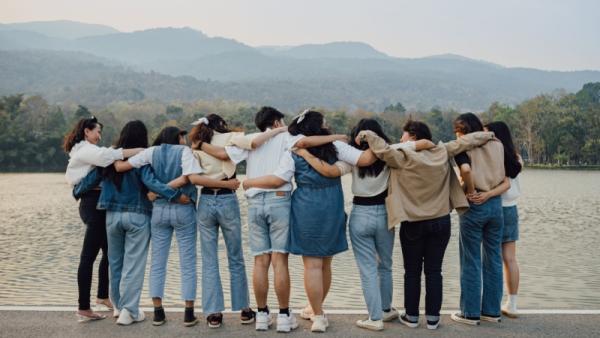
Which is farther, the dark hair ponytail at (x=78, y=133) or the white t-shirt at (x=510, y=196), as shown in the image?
the white t-shirt at (x=510, y=196)

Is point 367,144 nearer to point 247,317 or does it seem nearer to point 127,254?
point 247,317

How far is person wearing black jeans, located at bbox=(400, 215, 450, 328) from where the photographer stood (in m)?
4.38

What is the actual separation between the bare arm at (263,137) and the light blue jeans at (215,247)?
437mm

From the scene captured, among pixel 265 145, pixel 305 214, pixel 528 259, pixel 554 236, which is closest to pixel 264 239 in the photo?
pixel 305 214

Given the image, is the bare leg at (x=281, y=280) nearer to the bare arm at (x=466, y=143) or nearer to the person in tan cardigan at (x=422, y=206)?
the person in tan cardigan at (x=422, y=206)

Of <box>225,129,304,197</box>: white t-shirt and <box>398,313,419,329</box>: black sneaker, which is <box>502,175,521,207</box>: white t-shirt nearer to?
<box>398,313,419,329</box>: black sneaker

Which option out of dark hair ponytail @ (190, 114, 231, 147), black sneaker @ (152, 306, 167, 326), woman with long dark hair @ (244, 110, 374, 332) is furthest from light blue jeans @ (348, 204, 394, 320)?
black sneaker @ (152, 306, 167, 326)

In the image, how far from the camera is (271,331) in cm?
427

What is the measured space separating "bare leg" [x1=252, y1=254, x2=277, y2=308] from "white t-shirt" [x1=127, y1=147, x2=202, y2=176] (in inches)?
31.1

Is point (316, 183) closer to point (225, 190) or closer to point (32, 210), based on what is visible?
point (225, 190)

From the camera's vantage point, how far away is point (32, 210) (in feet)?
61.5

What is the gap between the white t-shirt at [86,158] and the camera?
14.8 feet

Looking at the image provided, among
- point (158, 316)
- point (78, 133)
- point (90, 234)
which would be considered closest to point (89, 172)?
point (78, 133)

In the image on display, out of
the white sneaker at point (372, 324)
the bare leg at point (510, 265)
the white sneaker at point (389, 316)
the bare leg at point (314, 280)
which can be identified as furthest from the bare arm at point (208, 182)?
the bare leg at point (510, 265)
